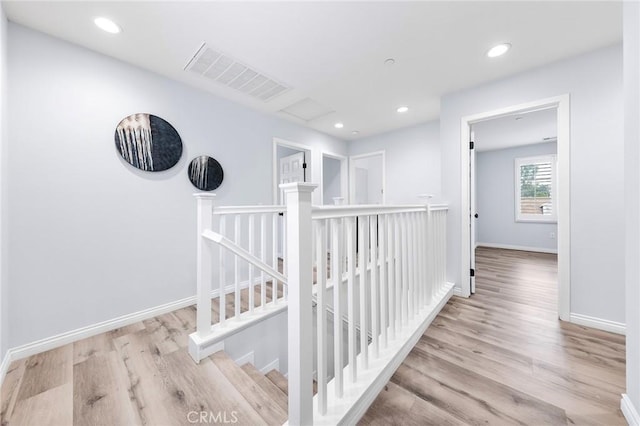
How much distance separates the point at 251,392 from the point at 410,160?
3.87 metres

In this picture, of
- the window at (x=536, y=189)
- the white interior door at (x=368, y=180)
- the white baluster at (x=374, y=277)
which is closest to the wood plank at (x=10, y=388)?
the white baluster at (x=374, y=277)

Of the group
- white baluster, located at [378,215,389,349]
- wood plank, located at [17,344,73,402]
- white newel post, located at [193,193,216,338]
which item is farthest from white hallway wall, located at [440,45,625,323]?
wood plank, located at [17,344,73,402]

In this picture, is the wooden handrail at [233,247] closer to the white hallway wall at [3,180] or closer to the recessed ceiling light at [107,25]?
the white hallway wall at [3,180]

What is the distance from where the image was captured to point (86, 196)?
1974mm

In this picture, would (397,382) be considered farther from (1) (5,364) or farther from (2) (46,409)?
(1) (5,364)

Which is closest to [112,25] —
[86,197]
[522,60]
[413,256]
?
[86,197]

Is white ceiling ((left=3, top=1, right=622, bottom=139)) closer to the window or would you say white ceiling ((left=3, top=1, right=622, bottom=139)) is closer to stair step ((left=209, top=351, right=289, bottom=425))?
stair step ((left=209, top=351, right=289, bottom=425))

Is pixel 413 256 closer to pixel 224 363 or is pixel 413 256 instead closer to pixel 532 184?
pixel 224 363

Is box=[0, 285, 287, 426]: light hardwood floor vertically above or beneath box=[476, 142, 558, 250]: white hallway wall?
beneath

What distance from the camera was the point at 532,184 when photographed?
538 centimetres

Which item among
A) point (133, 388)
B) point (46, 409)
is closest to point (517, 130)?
point (133, 388)

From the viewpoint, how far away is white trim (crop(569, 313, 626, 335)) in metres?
1.91

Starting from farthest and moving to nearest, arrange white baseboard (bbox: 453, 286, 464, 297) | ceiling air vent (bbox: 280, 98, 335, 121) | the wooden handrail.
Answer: ceiling air vent (bbox: 280, 98, 335, 121) < white baseboard (bbox: 453, 286, 464, 297) < the wooden handrail

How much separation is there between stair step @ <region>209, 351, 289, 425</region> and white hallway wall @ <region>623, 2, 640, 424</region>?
1625 mm
